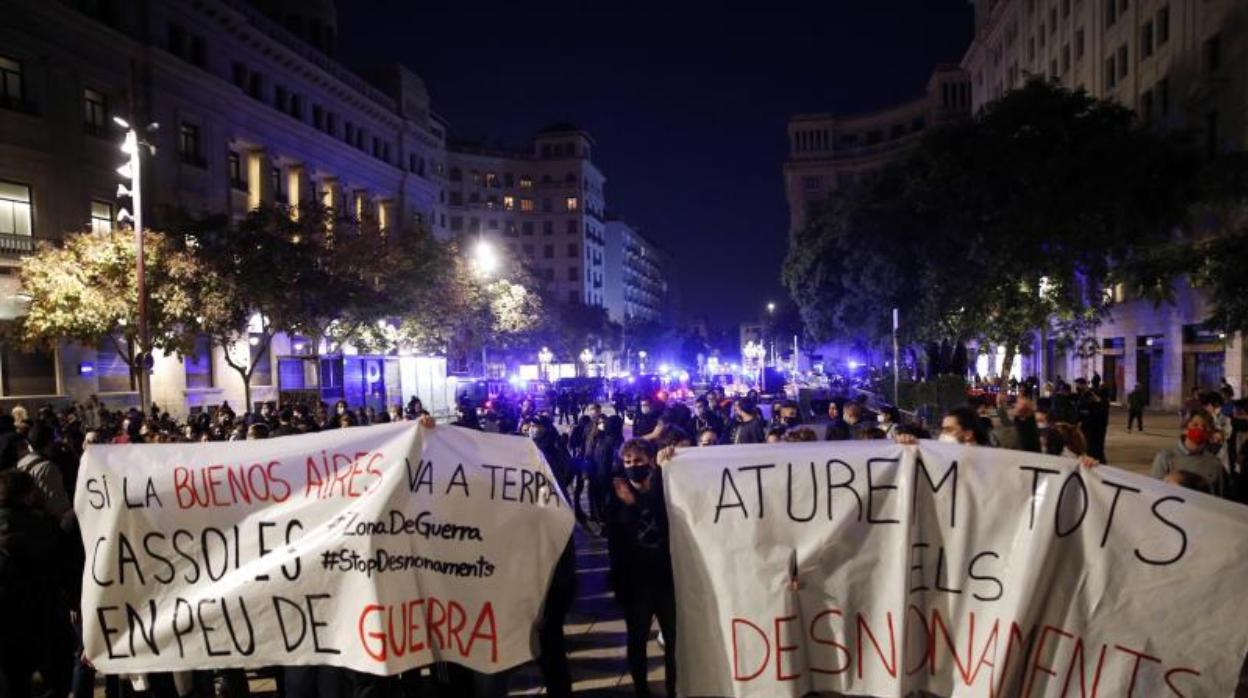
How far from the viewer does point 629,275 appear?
146500mm

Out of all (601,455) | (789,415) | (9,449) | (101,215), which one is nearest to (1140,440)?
(789,415)

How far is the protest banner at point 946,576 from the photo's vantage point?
458cm

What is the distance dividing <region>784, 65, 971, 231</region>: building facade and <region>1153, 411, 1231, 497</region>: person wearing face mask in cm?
11332

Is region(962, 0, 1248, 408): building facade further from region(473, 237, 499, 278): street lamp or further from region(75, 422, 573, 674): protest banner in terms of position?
region(473, 237, 499, 278): street lamp

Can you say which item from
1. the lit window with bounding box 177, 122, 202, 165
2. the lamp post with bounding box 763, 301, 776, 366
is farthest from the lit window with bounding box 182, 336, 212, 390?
the lamp post with bounding box 763, 301, 776, 366

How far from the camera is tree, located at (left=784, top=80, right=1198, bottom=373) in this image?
86.5 feet

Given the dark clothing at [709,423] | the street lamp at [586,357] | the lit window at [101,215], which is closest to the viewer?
the dark clothing at [709,423]

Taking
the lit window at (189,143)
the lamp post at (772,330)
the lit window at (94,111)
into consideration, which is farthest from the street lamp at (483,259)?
the lamp post at (772,330)

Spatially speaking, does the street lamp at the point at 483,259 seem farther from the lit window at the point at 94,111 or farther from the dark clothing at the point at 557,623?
the dark clothing at the point at 557,623

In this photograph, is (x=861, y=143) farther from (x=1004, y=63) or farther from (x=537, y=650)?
(x=537, y=650)

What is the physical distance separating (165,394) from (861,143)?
108715 millimetres

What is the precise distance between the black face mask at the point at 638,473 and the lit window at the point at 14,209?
32063 mm

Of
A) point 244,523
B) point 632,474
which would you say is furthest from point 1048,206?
point 244,523

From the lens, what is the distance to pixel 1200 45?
32.5 meters
